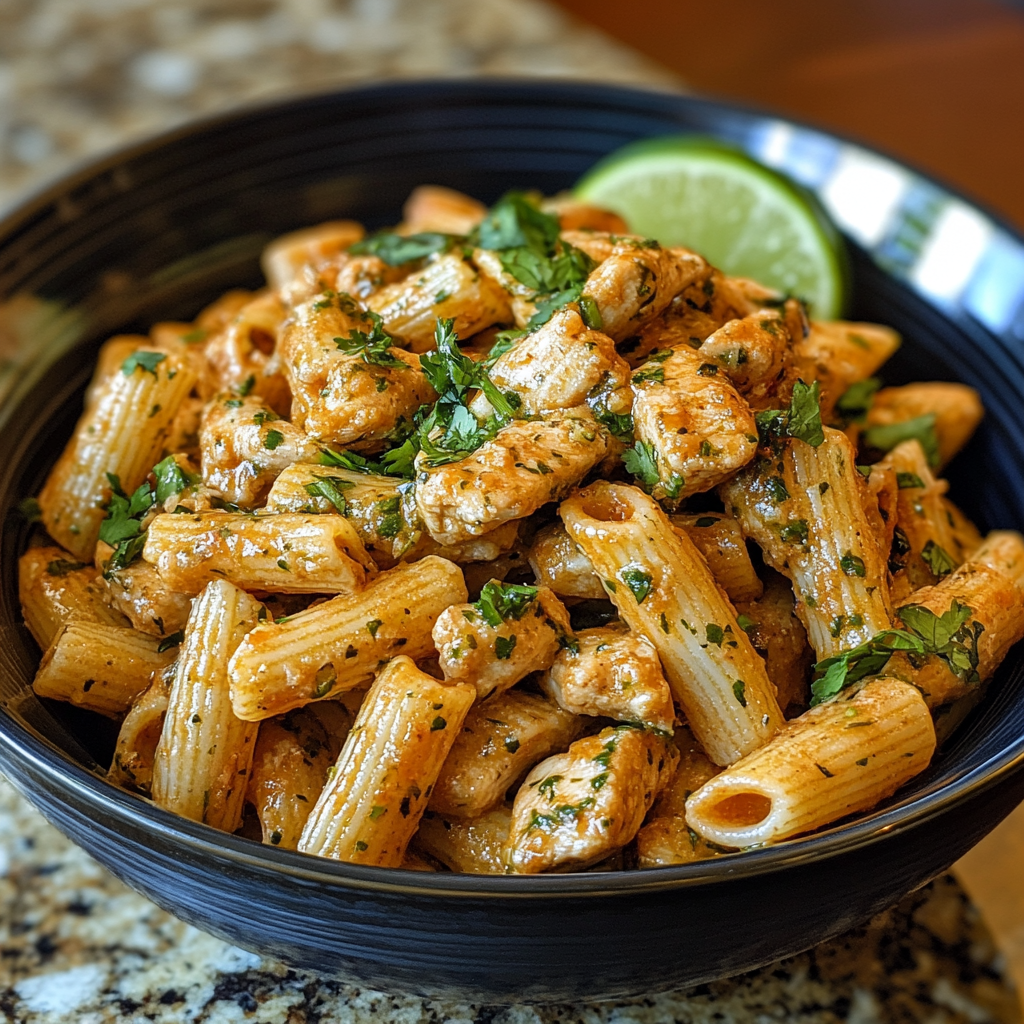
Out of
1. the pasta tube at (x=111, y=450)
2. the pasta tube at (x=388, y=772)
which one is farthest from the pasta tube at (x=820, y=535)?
the pasta tube at (x=111, y=450)

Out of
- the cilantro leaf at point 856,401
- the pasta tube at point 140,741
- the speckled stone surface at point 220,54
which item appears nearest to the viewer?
the pasta tube at point 140,741

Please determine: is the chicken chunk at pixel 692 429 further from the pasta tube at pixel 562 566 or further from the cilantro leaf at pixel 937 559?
the cilantro leaf at pixel 937 559

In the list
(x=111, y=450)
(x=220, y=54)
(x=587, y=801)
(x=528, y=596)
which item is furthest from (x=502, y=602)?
(x=220, y=54)

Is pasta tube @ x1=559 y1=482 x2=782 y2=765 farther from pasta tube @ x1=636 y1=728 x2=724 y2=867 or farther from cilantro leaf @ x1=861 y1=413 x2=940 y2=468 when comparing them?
cilantro leaf @ x1=861 y1=413 x2=940 y2=468

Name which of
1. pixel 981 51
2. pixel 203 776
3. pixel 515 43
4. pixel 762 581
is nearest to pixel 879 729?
pixel 762 581

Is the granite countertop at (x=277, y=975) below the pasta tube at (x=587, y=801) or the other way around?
below

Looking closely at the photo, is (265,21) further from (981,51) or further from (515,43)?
(981,51)

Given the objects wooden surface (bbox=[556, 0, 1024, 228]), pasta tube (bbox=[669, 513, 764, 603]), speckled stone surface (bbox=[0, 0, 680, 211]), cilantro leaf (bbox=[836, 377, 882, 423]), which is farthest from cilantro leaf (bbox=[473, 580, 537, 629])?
wooden surface (bbox=[556, 0, 1024, 228])
